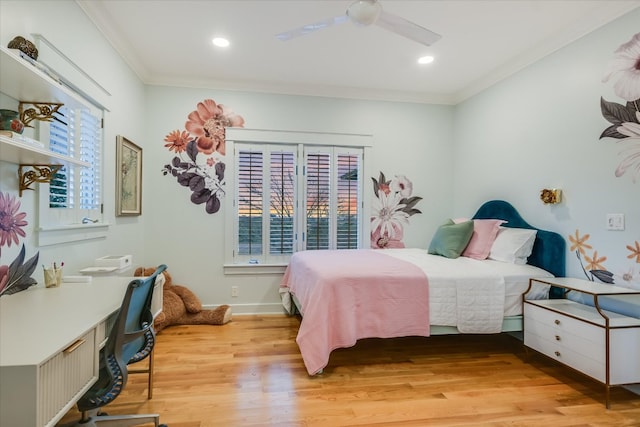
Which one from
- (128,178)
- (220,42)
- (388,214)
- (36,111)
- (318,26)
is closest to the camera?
(36,111)

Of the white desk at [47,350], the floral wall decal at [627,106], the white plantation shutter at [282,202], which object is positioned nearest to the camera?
the white desk at [47,350]

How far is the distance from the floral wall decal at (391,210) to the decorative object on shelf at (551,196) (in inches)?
62.9

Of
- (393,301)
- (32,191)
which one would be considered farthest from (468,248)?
(32,191)

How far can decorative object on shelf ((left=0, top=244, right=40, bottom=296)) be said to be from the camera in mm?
1618

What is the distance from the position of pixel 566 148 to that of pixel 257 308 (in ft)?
11.4

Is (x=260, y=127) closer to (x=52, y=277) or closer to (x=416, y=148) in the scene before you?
(x=416, y=148)

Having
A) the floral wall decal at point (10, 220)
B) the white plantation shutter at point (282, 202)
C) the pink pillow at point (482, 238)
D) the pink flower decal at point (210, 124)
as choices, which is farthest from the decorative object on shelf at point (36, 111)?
the pink pillow at point (482, 238)

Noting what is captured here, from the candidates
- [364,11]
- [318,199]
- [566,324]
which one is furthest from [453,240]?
[364,11]

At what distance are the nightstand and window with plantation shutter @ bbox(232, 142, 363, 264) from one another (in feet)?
7.02

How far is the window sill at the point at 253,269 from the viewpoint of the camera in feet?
12.9

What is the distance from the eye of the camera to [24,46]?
5.44 ft

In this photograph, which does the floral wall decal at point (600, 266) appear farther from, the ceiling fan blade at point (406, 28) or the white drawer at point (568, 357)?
the ceiling fan blade at point (406, 28)

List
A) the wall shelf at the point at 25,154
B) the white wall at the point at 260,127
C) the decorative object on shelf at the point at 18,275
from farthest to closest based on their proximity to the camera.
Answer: the white wall at the point at 260,127, the decorative object on shelf at the point at 18,275, the wall shelf at the point at 25,154

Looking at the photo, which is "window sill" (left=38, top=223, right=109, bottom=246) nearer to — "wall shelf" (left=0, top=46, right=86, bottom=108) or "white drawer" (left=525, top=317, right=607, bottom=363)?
"wall shelf" (left=0, top=46, right=86, bottom=108)
